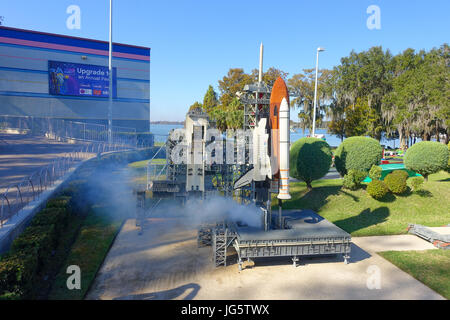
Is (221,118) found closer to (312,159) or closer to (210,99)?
(210,99)

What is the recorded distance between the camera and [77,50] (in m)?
50.2

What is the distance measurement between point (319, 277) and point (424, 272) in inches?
195

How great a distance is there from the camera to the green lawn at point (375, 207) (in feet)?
66.9

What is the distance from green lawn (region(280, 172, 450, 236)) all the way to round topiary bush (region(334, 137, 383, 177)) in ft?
6.83

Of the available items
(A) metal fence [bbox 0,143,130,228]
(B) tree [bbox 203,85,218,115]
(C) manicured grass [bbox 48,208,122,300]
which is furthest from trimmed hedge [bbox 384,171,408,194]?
(B) tree [bbox 203,85,218,115]

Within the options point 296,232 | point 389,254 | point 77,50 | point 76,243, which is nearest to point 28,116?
point 77,50

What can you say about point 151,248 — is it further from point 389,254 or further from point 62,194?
point 389,254

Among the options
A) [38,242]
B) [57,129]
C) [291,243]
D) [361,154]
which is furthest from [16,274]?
[57,129]

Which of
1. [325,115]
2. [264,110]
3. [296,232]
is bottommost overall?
[296,232]

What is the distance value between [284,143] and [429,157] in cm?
1748

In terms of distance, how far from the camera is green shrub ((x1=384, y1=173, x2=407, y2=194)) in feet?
75.1

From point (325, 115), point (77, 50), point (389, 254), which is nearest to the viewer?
point (389, 254)

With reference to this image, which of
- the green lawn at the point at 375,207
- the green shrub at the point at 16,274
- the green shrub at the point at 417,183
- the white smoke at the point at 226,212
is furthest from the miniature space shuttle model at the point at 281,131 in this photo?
the green shrub at the point at 417,183

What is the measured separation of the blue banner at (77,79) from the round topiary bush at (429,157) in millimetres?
46458
